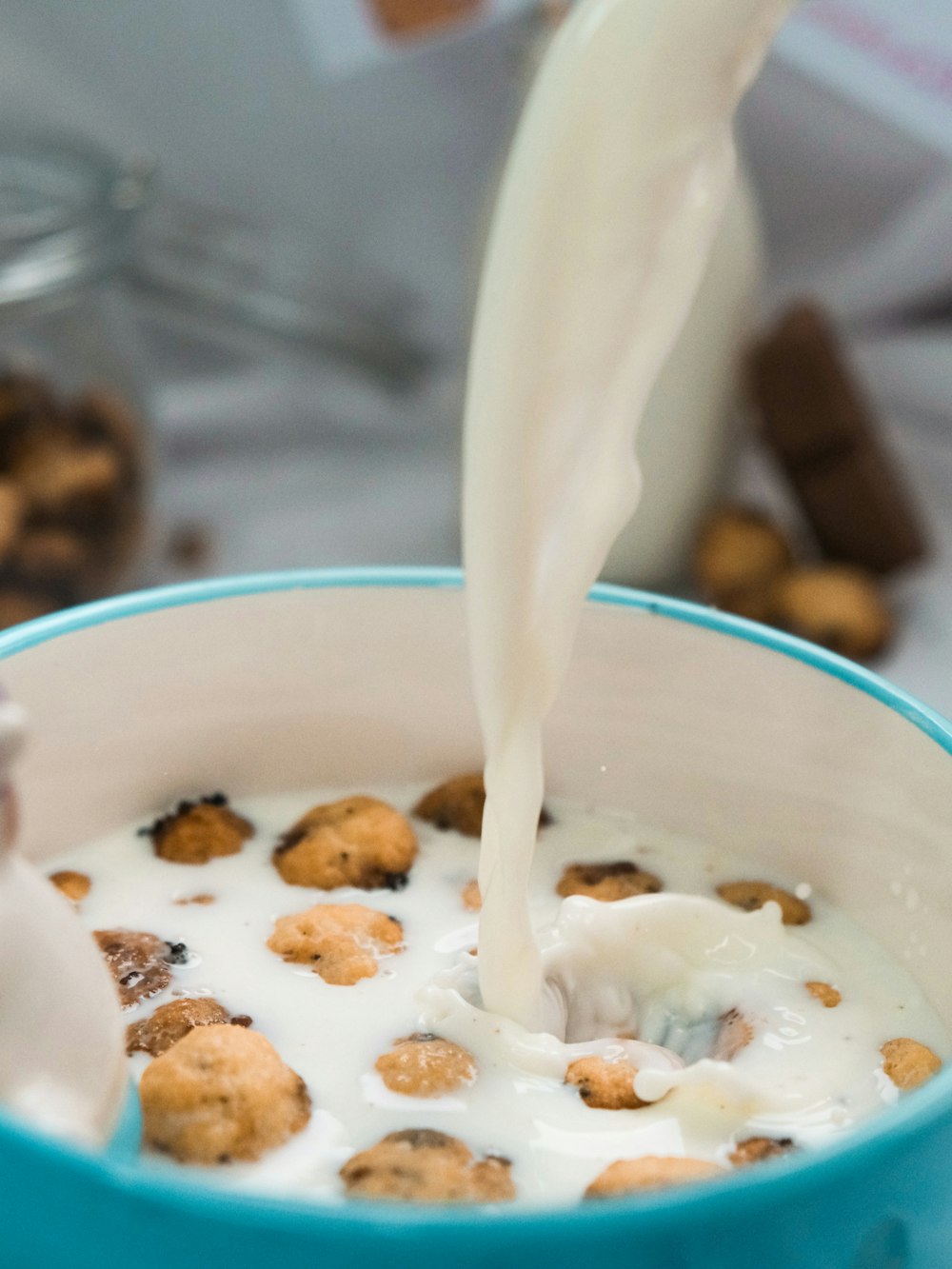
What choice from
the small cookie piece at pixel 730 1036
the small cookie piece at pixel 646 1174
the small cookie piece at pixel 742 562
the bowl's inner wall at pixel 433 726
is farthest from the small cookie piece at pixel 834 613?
the small cookie piece at pixel 646 1174

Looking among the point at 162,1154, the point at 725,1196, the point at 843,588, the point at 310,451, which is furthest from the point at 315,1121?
the point at 310,451

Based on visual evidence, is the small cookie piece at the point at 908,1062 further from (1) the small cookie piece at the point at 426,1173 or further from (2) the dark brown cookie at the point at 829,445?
(2) the dark brown cookie at the point at 829,445

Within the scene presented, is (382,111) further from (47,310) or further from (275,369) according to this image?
(47,310)

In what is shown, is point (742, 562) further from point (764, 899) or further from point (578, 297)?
point (578, 297)

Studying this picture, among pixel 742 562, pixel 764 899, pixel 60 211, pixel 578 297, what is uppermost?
pixel 60 211

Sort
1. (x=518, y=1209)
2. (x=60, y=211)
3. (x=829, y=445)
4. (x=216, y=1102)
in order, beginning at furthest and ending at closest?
(x=829, y=445), (x=60, y=211), (x=216, y=1102), (x=518, y=1209)

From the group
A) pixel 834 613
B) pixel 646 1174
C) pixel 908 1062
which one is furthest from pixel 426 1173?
pixel 834 613
